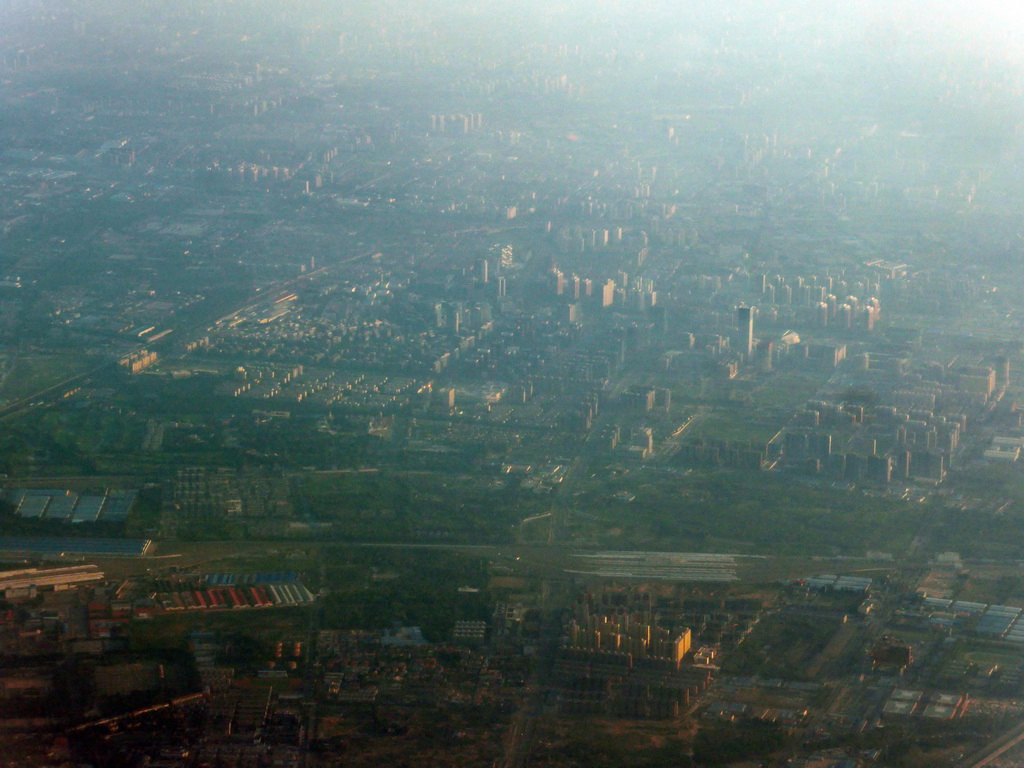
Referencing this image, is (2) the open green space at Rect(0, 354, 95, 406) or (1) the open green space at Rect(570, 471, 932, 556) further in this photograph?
(2) the open green space at Rect(0, 354, 95, 406)

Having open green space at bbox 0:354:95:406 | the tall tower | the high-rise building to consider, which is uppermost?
the tall tower

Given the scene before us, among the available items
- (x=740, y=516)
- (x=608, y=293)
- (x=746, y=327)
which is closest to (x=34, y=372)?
(x=608, y=293)

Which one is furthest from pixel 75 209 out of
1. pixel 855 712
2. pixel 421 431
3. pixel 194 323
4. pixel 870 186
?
pixel 855 712

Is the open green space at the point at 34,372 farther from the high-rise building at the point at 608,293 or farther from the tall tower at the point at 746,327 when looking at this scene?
the tall tower at the point at 746,327

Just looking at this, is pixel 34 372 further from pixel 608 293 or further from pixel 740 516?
pixel 740 516

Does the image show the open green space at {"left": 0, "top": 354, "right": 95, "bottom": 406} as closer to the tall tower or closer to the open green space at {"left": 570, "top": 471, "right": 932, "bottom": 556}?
the open green space at {"left": 570, "top": 471, "right": 932, "bottom": 556}

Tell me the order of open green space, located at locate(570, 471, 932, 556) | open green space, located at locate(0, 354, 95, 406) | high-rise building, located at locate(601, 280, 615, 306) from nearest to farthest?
open green space, located at locate(570, 471, 932, 556) → open green space, located at locate(0, 354, 95, 406) → high-rise building, located at locate(601, 280, 615, 306)

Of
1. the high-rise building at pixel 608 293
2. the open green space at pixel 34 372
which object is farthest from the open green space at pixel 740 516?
the open green space at pixel 34 372

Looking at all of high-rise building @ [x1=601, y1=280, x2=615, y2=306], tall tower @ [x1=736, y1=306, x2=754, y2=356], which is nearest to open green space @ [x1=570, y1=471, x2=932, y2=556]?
tall tower @ [x1=736, y1=306, x2=754, y2=356]
